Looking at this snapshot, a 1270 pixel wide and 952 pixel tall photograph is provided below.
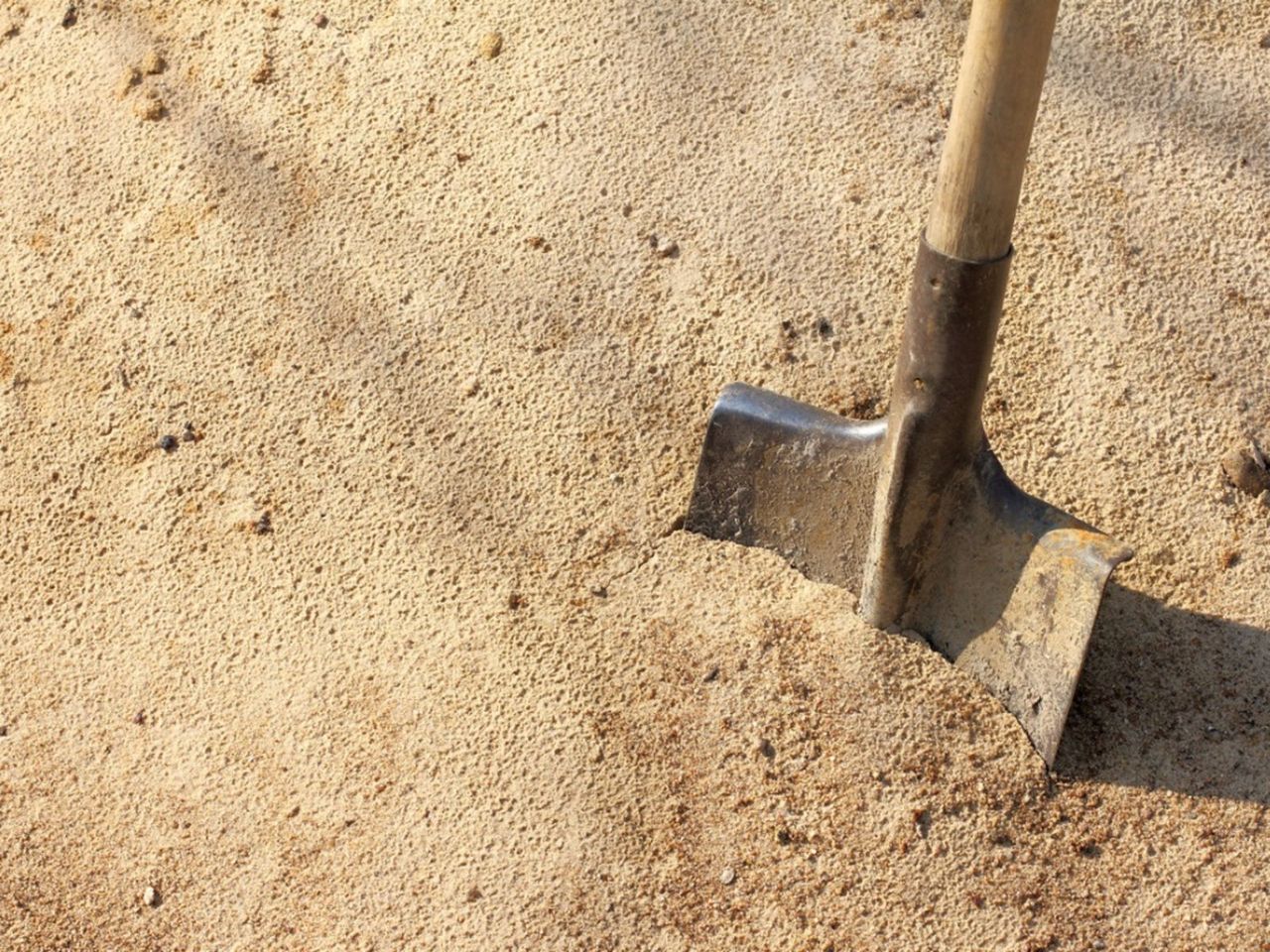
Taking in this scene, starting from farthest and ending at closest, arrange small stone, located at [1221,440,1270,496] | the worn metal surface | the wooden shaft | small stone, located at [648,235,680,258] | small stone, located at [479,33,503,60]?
small stone, located at [479,33,503,60] < small stone, located at [648,235,680,258] < small stone, located at [1221,440,1270,496] < the worn metal surface < the wooden shaft

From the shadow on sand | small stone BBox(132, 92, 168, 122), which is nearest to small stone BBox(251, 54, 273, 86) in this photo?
small stone BBox(132, 92, 168, 122)

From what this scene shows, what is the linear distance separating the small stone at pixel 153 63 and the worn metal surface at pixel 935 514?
4.04ft

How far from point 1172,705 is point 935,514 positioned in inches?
14.6

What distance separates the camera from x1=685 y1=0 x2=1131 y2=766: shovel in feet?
4.75

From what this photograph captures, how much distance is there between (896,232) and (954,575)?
582mm

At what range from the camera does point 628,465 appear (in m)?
1.97

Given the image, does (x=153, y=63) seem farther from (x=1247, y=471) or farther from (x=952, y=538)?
(x=1247, y=471)

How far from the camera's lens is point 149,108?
93.7 inches

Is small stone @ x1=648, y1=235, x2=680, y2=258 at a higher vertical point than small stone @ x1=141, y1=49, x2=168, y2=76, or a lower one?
lower

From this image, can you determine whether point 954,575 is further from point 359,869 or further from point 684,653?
point 359,869

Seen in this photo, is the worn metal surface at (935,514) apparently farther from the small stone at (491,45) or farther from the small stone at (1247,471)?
the small stone at (491,45)

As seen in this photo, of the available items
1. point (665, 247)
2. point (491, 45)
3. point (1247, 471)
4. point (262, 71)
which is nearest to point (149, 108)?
point (262, 71)

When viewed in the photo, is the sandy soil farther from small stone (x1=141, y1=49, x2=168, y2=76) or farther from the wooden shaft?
the wooden shaft

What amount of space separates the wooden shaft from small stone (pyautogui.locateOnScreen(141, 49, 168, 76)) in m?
1.47
